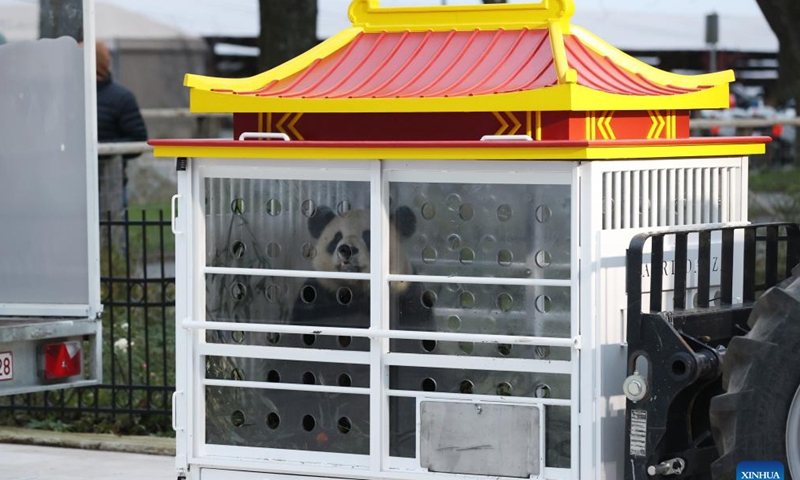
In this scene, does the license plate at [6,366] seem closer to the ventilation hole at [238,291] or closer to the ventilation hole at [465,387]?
the ventilation hole at [238,291]

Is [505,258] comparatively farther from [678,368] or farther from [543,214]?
[678,368]

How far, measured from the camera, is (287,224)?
5.04 m

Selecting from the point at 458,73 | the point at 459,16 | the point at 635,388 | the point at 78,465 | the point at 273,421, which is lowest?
the point at 78,465

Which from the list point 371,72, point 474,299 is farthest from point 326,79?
point 474,299

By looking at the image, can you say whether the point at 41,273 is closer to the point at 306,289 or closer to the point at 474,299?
the point at 306,289

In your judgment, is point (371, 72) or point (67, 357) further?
point (67, 357)

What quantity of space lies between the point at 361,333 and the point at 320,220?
430 mm

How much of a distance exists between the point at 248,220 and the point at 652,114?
1.46 m

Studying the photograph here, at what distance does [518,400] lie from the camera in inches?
183

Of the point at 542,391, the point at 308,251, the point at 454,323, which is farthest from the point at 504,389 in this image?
the point at 308,251

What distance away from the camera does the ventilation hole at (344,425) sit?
5.00 m

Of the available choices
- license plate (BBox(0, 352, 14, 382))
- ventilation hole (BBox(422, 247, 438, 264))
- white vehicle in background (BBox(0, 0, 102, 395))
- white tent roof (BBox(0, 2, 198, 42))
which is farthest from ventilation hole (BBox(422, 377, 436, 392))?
white tent roof (BBox(0, 2, 198, 42))

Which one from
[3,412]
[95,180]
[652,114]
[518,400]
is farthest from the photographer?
[3,412]

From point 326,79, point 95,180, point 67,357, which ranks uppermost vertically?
point 326,79
